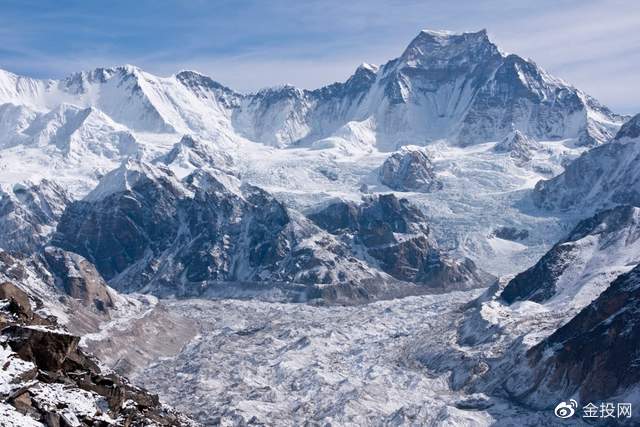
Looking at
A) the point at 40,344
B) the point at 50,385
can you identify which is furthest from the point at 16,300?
the point at 50,385

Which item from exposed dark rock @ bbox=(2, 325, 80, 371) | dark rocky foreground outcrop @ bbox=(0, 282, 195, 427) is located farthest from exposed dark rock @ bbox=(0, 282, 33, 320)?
exposed dark rock @ bbox=(2, 325, 80, 371)

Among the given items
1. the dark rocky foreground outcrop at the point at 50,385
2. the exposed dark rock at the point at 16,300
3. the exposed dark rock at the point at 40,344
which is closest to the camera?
the dark rocky foreground outcrop at the point at 50,385

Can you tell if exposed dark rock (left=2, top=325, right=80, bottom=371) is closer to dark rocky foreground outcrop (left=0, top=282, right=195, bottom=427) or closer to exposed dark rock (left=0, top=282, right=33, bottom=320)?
dark rocky foreground outcrop (left=0, top=282, right=195, bottom=427)

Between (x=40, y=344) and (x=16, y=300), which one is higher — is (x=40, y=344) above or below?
below

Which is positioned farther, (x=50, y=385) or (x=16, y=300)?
(x=16, y=300)

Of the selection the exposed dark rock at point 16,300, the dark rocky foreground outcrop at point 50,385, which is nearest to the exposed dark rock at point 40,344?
the dark rocky foreground outcrop at point 50,385

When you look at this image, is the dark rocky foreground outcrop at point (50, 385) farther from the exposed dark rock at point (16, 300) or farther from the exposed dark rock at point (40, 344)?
the exposed dark rock at point (16, 300)

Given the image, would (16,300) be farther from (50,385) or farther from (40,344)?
(50,385)

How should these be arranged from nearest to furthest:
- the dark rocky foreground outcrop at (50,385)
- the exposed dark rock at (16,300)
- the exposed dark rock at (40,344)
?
the dark rocky foreground outcrop at (50,385)
the exposed dark rock at (40,344)
the exposed dark rock at (16,300)
